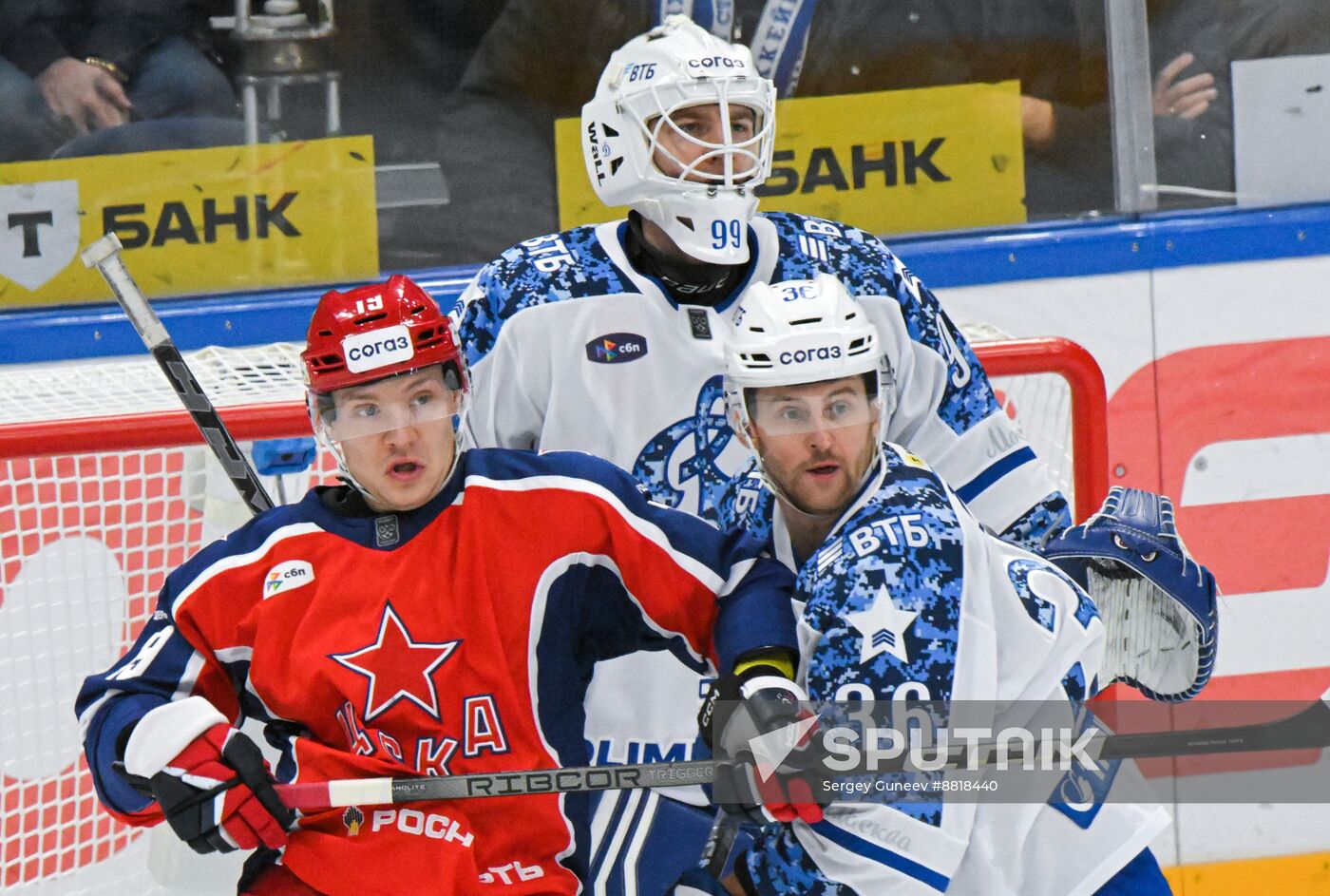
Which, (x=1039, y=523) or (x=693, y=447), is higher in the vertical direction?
(x=693, y=447)

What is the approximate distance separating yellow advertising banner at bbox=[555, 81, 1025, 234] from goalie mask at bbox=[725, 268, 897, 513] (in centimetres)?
122

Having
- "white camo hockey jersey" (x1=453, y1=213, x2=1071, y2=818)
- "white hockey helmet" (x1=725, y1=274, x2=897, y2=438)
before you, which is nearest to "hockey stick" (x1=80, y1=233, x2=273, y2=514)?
"white camo hockey jersey" (x1=453, y1=213, x2=1071, y2=818)

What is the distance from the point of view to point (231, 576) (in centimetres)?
208

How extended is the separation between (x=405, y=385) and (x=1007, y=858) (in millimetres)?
804

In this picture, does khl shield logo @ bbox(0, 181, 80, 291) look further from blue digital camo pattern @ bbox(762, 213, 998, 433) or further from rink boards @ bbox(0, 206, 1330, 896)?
blue digital camo pattern @ bbox(762, 213, 998, 433)

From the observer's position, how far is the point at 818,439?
2.01m

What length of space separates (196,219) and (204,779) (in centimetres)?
145

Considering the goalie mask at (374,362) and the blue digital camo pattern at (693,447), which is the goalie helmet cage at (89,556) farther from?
the goalie mask at (374,362)

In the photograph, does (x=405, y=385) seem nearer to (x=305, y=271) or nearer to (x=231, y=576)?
(x=231, y=576)

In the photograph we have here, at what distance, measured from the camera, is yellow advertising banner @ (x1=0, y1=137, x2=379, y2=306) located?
10.2ft

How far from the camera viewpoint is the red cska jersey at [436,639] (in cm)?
204

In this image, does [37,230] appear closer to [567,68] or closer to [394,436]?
[567,68]

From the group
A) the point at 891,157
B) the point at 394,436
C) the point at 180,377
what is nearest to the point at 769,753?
the point at 394,436

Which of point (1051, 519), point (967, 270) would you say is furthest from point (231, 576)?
point (967, 270)
